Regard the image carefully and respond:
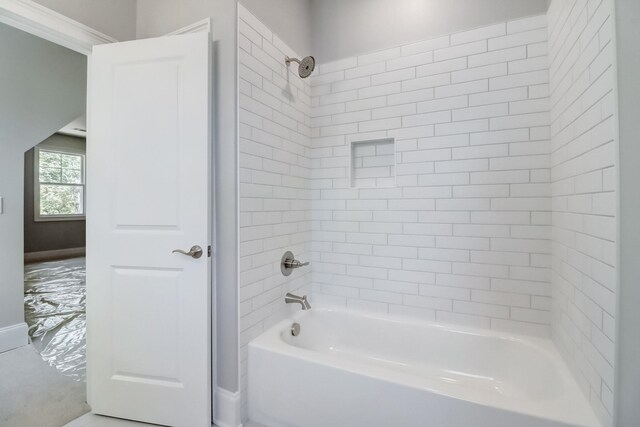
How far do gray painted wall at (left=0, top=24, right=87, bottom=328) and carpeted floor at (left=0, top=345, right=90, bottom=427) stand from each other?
21.6 inches

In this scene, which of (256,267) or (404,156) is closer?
(256,267)

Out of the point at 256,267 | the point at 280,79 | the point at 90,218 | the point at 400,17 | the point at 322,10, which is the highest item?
the point at 322,10

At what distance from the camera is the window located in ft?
19.2

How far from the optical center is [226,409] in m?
1.55

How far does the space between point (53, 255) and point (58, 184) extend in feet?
5.00

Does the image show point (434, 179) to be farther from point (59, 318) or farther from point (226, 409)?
point (59, 318)

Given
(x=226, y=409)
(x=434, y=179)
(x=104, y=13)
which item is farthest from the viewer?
(x=434, y=179)

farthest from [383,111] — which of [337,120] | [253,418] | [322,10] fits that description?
[253,418]

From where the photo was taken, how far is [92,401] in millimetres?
1626

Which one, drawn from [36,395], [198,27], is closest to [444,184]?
[198,27]

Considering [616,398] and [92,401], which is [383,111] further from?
[92,401]

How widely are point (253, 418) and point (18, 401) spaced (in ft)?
4.70

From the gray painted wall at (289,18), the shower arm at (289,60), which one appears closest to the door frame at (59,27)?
the gray painted wall at (289,18)

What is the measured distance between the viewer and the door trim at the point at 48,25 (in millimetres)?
1360
